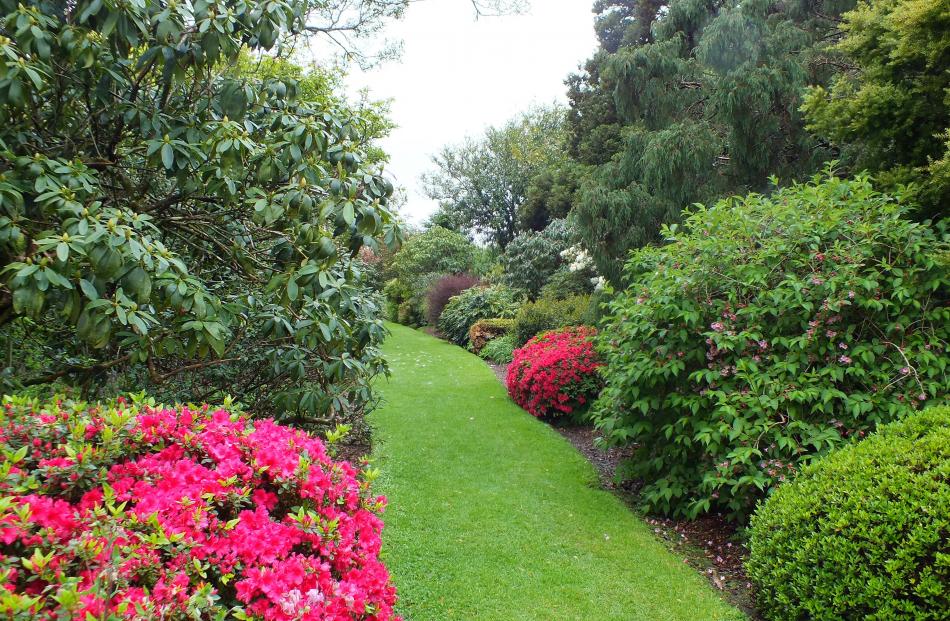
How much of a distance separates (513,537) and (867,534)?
2.24 m

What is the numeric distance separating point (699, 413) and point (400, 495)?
A: 254cm

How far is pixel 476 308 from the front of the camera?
1622 centimetres

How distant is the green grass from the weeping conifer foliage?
302 cm

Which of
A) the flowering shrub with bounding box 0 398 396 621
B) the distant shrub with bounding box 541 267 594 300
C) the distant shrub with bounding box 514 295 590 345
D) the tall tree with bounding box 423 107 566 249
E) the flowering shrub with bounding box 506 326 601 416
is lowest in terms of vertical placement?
the flowering shrub with bounding box 0 398 396 621

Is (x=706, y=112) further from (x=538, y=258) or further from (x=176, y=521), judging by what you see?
(x=538, y=258)

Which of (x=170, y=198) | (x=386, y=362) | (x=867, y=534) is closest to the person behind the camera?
(x=867, y=534)

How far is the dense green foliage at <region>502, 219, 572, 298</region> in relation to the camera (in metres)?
15.9

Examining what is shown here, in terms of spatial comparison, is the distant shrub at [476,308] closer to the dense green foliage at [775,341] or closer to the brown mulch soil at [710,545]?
the brown mulch soil at [710,545]

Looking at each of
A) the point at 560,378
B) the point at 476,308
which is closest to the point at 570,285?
the point at 476,308

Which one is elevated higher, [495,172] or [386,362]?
[495,172]

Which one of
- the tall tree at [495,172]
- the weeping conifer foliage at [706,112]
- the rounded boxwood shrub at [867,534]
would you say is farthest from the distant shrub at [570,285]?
the tall tree at [495,172]

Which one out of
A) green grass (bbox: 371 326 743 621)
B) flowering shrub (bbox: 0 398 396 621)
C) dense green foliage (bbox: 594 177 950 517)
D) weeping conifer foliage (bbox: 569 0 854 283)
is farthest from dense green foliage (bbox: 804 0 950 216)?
flowering shrub (bbox: 0 398 396 621)

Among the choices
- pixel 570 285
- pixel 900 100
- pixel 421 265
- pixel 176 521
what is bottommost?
pixel 176 521

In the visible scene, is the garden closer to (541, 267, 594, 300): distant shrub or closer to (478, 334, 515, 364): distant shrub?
(478, 334, 515, 364): distant shrub
